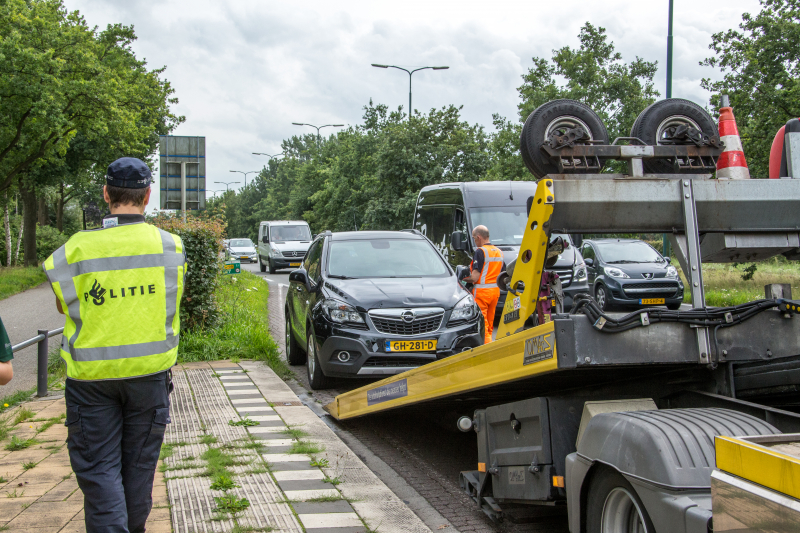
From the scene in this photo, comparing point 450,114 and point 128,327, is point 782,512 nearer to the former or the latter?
point 128,327

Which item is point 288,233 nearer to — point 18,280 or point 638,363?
point 18,280

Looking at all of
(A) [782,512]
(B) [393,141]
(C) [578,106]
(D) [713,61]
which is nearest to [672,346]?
(A) [782,512]

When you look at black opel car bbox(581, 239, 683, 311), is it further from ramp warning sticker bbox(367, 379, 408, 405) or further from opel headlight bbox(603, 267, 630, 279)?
ramp warning sticker bbox(367, 379, 408, 405)

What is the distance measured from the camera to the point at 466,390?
4.15 meters

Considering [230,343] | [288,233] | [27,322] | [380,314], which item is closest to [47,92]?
[27,322]

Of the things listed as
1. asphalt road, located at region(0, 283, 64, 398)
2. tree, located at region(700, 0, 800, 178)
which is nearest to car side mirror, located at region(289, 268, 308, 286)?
asphalt road, located at region(0, 283, 64, 398)

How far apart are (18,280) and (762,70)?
24432 mm

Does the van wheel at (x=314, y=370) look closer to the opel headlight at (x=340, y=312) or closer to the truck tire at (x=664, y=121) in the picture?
the opel headlight at (x=340, y=312)

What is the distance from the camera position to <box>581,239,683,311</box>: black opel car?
17188mm

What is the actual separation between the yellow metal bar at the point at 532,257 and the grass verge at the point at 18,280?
19.2 meters

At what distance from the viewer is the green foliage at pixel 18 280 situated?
22.0 metres

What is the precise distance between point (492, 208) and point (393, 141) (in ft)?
58.6

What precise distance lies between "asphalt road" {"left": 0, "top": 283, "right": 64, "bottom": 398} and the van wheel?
3001 millimetres

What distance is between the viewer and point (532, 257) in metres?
3.88
